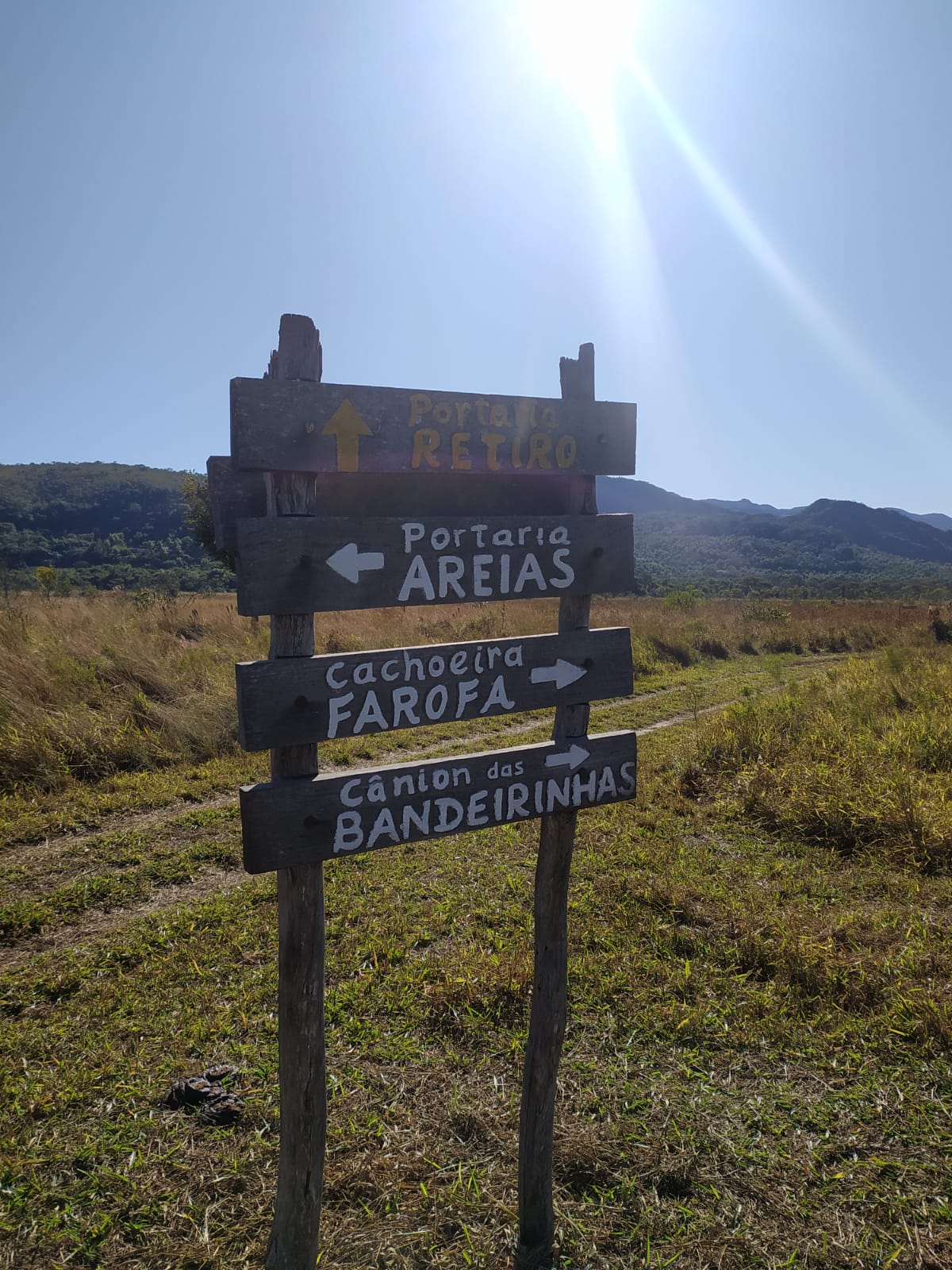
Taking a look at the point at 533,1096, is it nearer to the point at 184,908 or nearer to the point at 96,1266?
the point at 96,1266

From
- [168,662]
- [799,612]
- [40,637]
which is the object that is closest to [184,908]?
[168,662]

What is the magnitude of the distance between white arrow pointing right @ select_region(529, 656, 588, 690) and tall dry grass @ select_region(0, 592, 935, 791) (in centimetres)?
536

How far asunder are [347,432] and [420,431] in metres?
0.21

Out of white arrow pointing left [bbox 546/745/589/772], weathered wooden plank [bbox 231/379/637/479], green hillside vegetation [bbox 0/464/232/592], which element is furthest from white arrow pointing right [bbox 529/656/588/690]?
green hillside vegetation [bbox 0/464/232/592]

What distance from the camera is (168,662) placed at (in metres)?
8.61

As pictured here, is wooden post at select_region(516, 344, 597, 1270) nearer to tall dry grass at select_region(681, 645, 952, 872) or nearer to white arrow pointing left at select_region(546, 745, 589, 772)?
white arrow pointing left at select_region(546, 745, 589, 772)

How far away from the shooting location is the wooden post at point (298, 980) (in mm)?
A: 1955

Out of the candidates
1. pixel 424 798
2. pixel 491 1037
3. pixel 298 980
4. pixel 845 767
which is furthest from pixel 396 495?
pixel 845 767

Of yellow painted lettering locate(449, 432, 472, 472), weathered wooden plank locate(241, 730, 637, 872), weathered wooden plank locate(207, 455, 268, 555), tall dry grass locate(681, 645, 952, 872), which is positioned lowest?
tall dry grass locate(681, 645, 952, 872)

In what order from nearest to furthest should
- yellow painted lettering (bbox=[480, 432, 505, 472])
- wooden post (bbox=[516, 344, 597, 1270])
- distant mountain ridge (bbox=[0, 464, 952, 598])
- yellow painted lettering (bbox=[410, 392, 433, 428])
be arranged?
1. yellow painted lettering (bbox=[410, 392, 433, 428])
2. yellow painted lettering (bbox=[480, 432, 505, 472])
3. wooden post (bbox=[516, 344, 597, 1270])
4. distant mountain ridge (bbox=[0, 464, 952, 598])

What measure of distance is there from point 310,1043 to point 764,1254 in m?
1.54

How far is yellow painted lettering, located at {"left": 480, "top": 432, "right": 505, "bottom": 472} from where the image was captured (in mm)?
2186

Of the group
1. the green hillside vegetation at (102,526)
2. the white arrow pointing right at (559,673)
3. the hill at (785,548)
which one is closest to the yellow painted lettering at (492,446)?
the white arrow pointing right at (559,673)

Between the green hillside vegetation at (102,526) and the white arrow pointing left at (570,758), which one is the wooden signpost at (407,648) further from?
the green hillside vegetation at (102,526)
